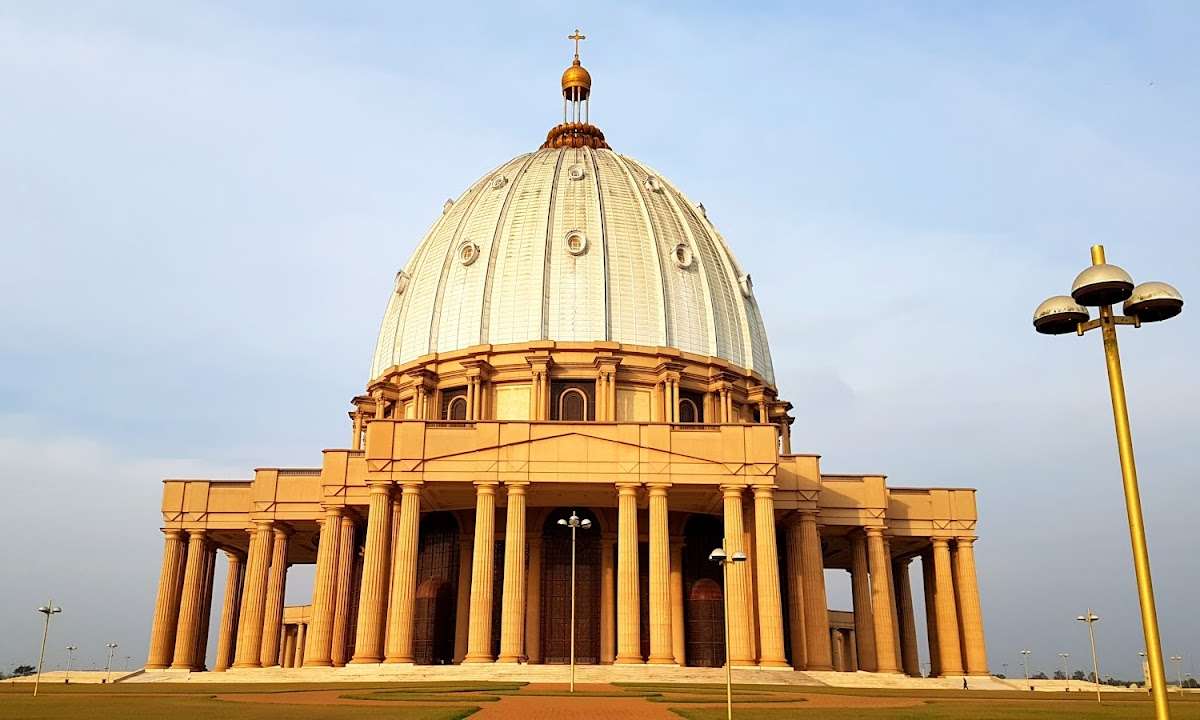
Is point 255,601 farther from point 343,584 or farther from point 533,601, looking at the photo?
point 533,601

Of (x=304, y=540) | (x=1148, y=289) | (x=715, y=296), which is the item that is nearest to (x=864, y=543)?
(x=715, y=296)

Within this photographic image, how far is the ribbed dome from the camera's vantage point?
64.3 metres

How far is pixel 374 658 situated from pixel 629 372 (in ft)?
77.1

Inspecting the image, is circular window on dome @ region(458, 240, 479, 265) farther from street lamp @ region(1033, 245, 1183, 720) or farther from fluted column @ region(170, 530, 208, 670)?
street lamp @ region(1033, 245, 1183, 720)

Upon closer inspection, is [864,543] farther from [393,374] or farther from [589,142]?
[589,142]

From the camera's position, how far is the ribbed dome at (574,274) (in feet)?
211

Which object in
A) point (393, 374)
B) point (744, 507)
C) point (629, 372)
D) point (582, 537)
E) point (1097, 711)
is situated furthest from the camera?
point (393, 374)

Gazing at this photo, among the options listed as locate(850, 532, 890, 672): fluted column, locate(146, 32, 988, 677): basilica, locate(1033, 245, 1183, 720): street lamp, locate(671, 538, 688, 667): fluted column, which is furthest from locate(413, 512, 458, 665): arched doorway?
locate(1033, 245, 1183, 720): street lamp

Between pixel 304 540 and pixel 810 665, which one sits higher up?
pixel 304 540

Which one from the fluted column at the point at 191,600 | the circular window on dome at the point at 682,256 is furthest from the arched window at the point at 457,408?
the circular window on dome at the point at 682,256

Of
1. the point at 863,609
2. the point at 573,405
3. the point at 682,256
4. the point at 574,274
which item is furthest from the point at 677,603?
the point at 682,256

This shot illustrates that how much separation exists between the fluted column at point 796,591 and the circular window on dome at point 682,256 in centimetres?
1997

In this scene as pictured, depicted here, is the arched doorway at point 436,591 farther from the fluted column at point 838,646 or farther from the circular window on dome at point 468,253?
the fluted column at point 838,646

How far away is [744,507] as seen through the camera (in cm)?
5031
